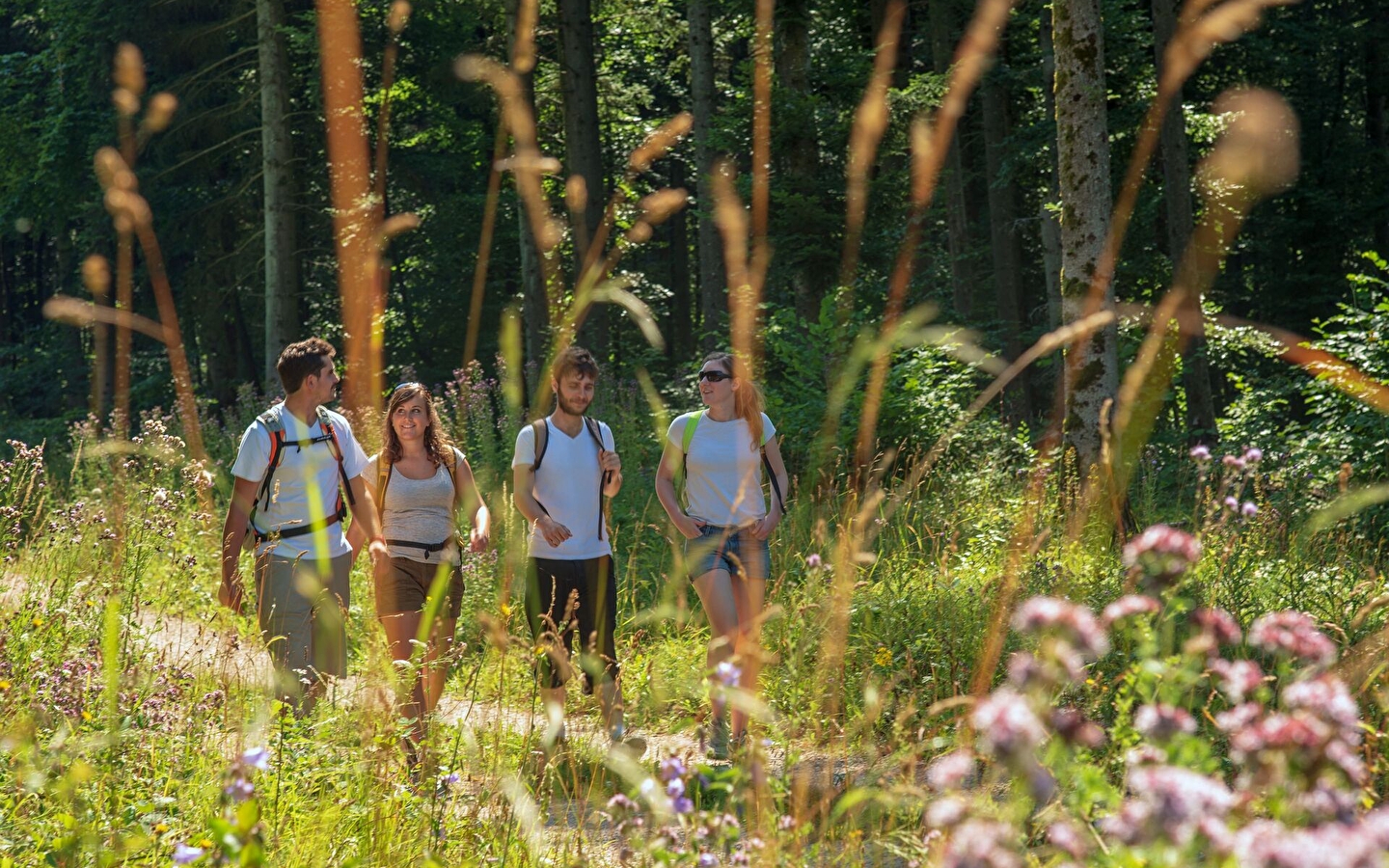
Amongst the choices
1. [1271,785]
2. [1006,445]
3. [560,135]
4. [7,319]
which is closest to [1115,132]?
[1006,445]

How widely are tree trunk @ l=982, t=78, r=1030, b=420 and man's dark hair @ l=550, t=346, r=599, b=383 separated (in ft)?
49.2

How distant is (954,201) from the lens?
2120cm

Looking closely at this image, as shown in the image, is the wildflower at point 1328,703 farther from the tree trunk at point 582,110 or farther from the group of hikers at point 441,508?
the tree trunk at point 582,110

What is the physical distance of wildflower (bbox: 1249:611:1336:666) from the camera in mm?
1646

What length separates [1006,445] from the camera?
12.2 metres

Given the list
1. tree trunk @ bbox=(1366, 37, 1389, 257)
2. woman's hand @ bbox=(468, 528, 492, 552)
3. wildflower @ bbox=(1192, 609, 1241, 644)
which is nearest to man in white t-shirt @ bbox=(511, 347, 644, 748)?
woman's hand @ bbox=(468, 528, 492, 552)

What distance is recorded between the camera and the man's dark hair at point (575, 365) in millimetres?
5465

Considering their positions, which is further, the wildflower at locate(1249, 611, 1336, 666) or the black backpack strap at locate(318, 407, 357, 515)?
the black backpack strap at locate(318, 407, 357, 515)

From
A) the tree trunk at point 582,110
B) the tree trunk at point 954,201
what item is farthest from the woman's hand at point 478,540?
the tree trunk at point 954,201

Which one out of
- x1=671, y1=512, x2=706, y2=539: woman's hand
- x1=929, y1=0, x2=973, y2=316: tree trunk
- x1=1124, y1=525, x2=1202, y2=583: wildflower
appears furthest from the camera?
x1=929, y1=0, x2=973, y2=316: tree trunk

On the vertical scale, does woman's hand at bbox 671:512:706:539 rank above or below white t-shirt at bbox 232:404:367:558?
below

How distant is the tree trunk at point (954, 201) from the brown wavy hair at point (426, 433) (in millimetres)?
15755

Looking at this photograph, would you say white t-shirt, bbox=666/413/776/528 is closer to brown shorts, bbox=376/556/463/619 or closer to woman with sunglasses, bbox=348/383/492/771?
woman with sunglasses, bbox=348/383/492/771

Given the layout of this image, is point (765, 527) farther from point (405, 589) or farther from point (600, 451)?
point (405, 589)
